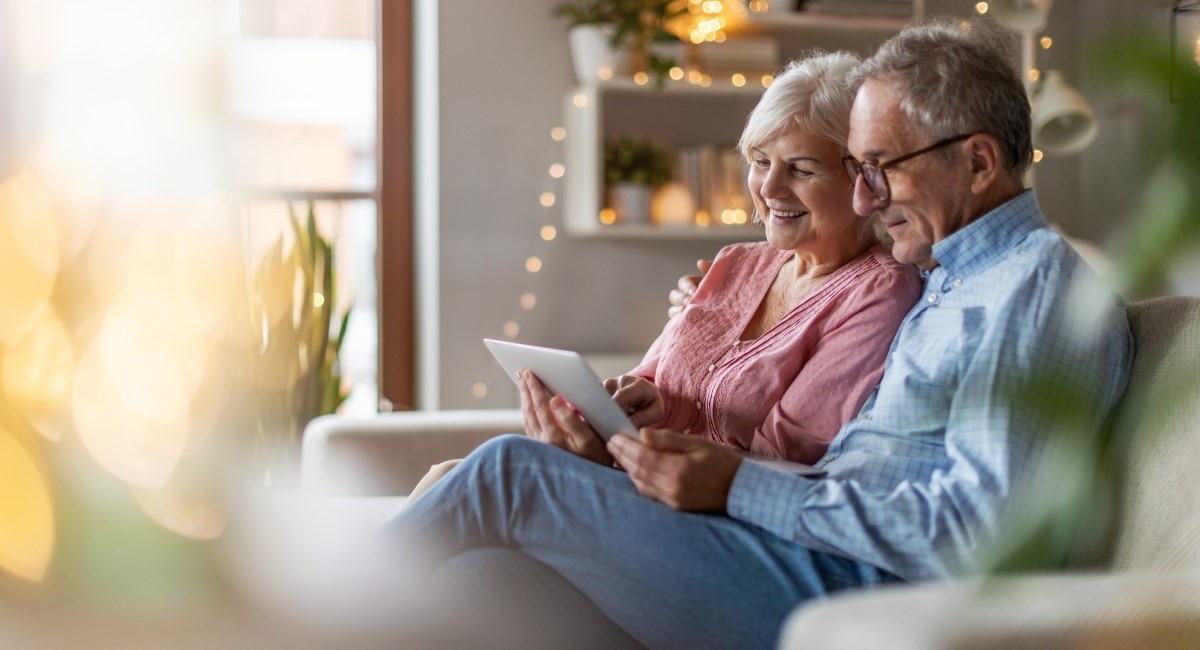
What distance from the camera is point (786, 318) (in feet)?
5.57

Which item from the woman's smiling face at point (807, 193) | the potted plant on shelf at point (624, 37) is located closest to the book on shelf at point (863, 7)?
the potted plant on shelf at point (624, 37)

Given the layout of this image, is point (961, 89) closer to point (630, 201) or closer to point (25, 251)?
point (630, 201)

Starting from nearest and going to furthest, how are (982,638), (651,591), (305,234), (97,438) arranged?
(982,638)
(97,438)
(651,591)
(305,234)

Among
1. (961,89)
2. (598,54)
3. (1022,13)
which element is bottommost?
(961,89)

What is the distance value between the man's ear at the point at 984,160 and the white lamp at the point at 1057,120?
1670 millimetres

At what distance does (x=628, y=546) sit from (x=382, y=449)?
909 millimetres

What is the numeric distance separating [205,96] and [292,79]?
265mm

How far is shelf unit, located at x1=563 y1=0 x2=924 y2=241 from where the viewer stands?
3.26m

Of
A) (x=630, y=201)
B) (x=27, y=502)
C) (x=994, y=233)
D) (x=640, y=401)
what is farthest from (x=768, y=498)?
(x=630, y=201)

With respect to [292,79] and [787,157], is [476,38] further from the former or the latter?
[787,157]

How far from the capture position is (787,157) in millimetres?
1748

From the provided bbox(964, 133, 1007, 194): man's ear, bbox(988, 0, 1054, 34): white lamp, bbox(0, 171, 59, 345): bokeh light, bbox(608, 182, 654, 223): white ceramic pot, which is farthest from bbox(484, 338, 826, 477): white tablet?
bbox(988, 0, 1054, 34): white lamp

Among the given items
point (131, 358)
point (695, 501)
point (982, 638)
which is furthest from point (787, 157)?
point (131, 358)

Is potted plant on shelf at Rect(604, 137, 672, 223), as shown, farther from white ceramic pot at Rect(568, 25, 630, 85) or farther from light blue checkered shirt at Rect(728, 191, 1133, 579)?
light blue checkered shirt at Rect(728, 191, 1133, 579)
